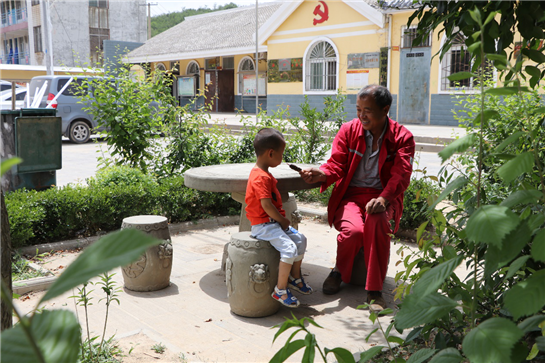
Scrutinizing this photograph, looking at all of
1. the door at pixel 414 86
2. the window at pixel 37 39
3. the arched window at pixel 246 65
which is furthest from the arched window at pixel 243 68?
the window at pixel 37 39

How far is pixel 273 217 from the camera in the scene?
150 inches

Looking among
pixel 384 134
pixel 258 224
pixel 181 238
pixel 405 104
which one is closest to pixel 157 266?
pixel 258 224

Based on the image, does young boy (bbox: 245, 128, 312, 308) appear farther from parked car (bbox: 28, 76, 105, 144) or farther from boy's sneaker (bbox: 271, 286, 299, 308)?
parked car (bbox: 28, 76, 105, 144)

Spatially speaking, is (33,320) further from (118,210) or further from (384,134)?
(118,210)

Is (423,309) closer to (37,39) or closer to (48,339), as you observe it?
(48,339)

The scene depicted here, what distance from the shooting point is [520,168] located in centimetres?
101

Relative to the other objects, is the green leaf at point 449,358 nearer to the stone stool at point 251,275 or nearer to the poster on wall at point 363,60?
the stone stool at point 251,275

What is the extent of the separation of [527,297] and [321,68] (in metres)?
22.1

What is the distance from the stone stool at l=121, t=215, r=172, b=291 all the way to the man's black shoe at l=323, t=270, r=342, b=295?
1.36m

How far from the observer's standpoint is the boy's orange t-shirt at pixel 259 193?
149 inches

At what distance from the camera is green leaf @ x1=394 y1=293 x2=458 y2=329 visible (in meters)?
1.07

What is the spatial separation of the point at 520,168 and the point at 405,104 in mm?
19308

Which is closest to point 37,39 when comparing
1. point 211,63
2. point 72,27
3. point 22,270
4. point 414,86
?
point 72,27

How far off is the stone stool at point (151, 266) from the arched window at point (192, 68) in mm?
25889
